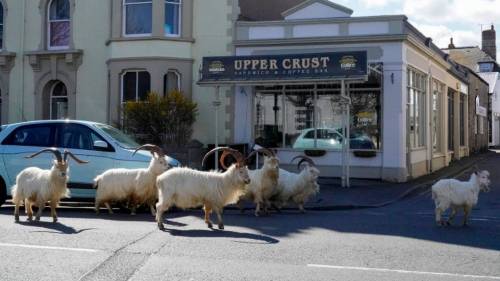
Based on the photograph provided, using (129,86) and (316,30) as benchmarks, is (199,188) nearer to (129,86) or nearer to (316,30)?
(316,30)

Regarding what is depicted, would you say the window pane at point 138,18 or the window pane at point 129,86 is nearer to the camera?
the window pane at point 138,18

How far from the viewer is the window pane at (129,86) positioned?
21656 millimetres

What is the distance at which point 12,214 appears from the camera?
12.5 metres

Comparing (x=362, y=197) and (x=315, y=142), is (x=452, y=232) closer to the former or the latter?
(x=362, y=197)

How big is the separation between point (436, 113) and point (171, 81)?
11852mm

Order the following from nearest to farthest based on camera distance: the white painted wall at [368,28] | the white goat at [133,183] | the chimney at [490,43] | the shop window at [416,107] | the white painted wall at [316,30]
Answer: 1. the white goat at [133,183]
2. the white painted wall at [368,28]
3. the white painted wall at [316,30]
4. the shop window at [416,107]
5. the chimney at [490,43]

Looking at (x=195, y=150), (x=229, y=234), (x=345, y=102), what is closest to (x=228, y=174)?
(x=229, y=234)

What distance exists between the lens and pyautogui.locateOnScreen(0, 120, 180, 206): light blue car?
1299 centimetres

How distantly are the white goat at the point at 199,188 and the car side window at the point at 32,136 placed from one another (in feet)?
13.4

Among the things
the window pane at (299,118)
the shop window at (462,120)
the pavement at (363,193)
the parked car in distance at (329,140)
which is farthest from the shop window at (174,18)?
the shop window at (462,120)

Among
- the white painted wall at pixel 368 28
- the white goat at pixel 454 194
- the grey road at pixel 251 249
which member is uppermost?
the white painted wall at pixel 368 28

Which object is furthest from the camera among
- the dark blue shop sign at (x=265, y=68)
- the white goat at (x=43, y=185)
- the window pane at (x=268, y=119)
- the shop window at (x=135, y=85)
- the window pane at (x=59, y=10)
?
the window pane at (x=59, y=10)

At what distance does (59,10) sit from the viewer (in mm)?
23375

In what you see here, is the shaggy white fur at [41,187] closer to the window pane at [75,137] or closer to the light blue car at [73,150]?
the light blue car at [73,150]
